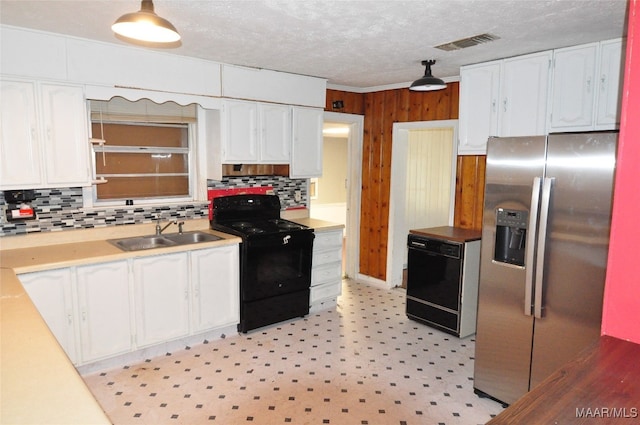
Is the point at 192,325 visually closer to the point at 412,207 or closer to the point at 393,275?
the point at 393,275

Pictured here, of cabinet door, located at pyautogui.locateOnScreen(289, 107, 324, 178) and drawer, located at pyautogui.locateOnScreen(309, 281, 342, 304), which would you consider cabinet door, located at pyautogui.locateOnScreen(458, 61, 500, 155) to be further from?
drawer, located at pyautogui.locateOnScreen(309, 281, 342, 304)

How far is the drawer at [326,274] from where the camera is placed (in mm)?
4469

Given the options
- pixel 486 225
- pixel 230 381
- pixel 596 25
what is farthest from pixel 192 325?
pixel 596 25

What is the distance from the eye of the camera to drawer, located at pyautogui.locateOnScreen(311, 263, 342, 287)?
447 centimetres

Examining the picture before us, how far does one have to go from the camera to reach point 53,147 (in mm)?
3123

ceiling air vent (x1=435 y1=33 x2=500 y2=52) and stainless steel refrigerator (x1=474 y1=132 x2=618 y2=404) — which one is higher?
ceiling air vent (x1=435 y1=33 x2=500 y2=52)

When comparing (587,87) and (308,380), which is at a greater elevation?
(587,87)

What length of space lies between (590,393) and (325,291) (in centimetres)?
344

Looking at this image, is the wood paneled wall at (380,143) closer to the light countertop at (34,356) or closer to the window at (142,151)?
the window at (142,151)

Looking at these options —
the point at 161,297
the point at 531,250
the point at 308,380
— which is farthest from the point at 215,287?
the point at 531,250

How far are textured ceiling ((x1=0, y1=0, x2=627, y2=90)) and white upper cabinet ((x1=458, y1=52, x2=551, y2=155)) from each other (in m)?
0.12

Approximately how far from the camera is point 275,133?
14.1 feet

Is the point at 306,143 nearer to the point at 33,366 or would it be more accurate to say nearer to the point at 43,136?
the point at 43,136

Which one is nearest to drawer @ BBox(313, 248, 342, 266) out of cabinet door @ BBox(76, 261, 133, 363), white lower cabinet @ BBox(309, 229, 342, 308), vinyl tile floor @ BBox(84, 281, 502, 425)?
white lower cabinet @ BBox(309, 229, 342, 308)
